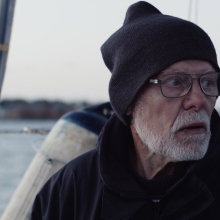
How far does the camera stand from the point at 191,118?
277cm

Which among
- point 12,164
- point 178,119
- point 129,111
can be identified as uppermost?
point 178,119

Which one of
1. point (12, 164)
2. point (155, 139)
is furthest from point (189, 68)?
point (12, 164)

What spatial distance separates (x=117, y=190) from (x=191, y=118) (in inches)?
17.6

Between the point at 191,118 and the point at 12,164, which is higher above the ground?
the point at 191,118

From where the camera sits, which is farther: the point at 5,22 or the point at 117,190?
the point at 5,22

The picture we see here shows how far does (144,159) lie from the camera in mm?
3027

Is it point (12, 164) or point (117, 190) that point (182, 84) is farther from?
point (12, 164)

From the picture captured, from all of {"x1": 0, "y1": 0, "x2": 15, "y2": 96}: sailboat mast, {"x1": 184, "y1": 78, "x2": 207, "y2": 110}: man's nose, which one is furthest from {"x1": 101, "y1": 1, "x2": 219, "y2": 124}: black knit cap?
{"x1": 0, "y1": 0, "x2": 15, "y2": 96}: sailboat mast

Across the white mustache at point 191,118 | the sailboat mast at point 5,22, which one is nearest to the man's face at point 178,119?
the white mustache at point 191,118

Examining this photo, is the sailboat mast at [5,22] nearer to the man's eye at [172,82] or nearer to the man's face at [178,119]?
the man's face at [178,119]

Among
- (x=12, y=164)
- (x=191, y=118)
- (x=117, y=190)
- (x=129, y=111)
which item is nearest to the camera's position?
(x=191, y=118)

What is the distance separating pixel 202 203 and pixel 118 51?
2.58ft

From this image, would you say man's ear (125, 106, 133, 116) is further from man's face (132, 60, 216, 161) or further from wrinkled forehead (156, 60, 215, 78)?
wrinkled forehead (156, 60, 215, 78)

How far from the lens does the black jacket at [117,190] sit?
9.16 ft
